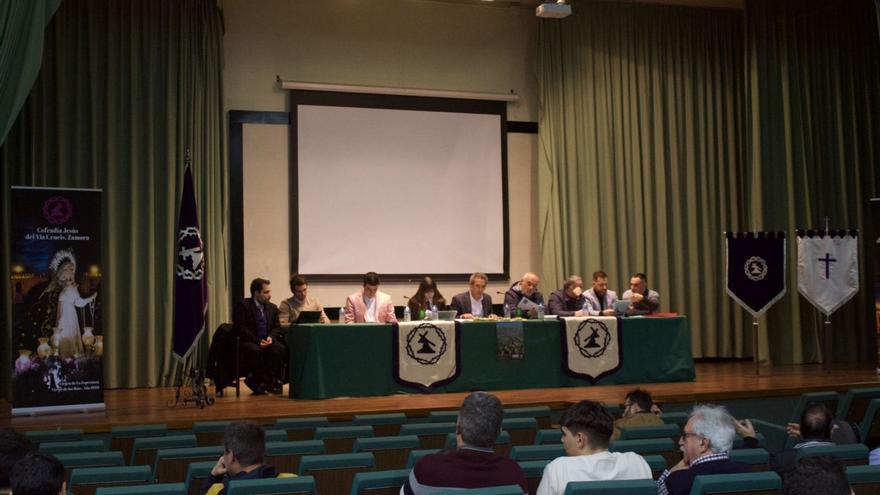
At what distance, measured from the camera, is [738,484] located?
2.89m

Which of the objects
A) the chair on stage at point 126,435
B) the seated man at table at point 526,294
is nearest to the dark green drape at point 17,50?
the chair on stage at point 126,435

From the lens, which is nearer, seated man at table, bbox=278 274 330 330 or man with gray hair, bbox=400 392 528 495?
man with gray hair, bbox=400 392 528 495

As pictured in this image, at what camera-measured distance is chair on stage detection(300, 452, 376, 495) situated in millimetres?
3494

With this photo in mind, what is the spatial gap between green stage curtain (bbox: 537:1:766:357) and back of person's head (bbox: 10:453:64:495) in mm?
9223

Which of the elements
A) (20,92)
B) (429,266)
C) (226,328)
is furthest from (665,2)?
(20,92)

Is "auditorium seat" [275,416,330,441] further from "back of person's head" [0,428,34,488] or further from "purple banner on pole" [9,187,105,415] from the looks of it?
"purple banner on pole" [9,187,105,415]

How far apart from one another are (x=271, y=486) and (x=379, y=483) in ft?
1.34

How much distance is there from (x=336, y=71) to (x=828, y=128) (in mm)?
5942

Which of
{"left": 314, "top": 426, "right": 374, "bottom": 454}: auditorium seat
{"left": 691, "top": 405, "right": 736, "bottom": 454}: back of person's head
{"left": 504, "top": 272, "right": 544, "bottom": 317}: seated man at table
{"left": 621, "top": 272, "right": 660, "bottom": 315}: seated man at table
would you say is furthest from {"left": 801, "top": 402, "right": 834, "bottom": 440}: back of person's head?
{"left": 621, "top": 272, "right": 660, "bottom": 315}: seated man at table

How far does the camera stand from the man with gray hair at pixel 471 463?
3.02 m

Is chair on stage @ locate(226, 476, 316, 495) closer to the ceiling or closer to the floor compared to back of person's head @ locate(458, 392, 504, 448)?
closer to the floor

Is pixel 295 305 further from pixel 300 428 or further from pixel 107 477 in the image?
pixel 107 477

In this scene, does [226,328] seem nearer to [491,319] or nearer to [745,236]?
[491,319]

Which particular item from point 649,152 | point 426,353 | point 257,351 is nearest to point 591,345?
point 426,353
